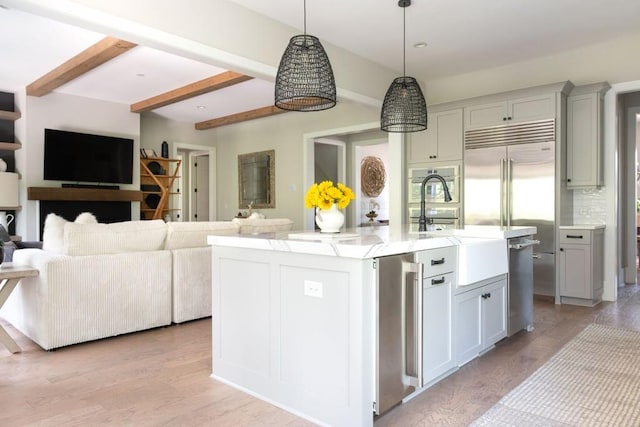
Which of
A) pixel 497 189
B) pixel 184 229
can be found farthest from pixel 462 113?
pixel 184 229

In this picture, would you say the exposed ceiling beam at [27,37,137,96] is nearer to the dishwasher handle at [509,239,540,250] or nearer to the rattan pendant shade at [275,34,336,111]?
the rattan pendant shade at [275,34,336,111]

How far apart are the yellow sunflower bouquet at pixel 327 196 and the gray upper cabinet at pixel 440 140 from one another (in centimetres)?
322

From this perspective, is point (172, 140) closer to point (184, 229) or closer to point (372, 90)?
point (372, 90)

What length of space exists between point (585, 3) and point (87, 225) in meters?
4.45

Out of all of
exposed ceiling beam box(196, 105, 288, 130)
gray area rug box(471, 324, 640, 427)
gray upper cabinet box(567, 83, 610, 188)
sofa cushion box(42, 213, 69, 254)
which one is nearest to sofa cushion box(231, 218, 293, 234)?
sofa cushion box(42, 213, 69, 254)

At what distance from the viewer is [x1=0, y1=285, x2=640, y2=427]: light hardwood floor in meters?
2.11

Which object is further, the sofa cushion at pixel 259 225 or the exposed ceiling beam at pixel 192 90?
the exposed ceiling beam at pixel 192 90

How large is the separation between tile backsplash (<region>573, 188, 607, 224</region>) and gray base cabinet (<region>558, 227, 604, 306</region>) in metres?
0.23

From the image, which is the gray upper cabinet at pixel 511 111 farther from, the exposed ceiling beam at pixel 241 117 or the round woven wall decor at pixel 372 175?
the round woven wall decor at pixel 372 175

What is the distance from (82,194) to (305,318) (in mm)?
5938

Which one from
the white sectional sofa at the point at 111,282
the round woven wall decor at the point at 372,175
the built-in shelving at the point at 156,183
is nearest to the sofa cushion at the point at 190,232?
the white sectional sofa at the point at 111,282

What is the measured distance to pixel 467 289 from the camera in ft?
8.66

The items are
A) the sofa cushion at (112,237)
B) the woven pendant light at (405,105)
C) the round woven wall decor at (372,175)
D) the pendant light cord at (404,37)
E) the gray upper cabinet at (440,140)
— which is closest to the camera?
the sofa cushion at (112,237)

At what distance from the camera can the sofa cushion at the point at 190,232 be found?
374 centimetres
